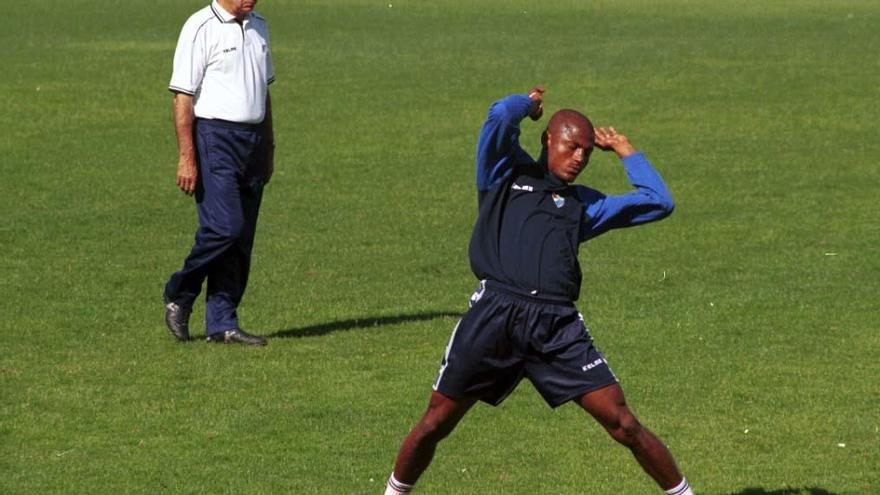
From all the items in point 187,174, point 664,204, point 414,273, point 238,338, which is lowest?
point 414,273

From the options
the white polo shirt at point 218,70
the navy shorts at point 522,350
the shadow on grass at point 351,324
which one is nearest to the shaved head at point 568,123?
the navy shorts at point 522,350

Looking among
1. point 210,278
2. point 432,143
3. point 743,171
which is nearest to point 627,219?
point 210,278

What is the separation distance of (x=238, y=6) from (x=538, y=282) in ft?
15.1

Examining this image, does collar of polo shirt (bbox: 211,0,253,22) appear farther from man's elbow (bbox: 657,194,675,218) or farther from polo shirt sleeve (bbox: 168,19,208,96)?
man's elbow (bbox: 657,194,675,218)

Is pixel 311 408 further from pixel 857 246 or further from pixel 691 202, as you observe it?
pixel 691 202

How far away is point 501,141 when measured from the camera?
24.2ft

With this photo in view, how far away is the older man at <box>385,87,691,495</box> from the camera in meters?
7.32

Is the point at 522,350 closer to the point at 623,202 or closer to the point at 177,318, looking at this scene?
the point at 623,202

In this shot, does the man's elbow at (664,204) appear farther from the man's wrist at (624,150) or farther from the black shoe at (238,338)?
the black shoe at (238,338)

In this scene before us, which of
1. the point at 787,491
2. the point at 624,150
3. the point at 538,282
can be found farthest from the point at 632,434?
the point at 787,491

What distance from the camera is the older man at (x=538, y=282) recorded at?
7.32 m

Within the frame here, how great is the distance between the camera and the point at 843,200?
1717cm

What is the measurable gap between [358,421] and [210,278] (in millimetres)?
2339

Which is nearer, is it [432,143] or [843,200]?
[843,200]
